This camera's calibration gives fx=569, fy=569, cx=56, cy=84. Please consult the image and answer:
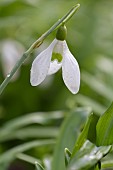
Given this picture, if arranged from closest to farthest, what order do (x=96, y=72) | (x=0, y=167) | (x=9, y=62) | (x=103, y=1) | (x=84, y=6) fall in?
(x=0, y=167), (x=9, y=62), (x=96, y=72), (x=84, y=6), (x=103, y=1)

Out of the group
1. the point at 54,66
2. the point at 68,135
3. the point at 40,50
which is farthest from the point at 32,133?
the point at 54,66

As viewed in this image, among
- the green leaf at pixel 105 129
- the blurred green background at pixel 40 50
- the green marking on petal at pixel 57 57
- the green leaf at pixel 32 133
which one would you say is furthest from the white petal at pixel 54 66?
the blurred green background at pixel 40 50

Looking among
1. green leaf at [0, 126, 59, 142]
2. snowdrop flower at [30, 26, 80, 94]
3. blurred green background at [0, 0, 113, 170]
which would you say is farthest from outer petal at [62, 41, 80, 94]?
blurred green background at [0, 0, 113, 170]

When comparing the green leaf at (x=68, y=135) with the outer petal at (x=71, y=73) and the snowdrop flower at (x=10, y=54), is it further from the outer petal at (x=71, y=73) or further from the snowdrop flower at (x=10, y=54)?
the snowdrop flower at (x=10, y=54)

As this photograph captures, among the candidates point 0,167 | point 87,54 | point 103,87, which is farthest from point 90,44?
point 0,167

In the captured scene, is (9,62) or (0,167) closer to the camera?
(0,167)

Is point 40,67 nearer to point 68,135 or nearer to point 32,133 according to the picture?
point 68,135

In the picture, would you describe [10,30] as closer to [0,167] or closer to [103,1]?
[103,1]
